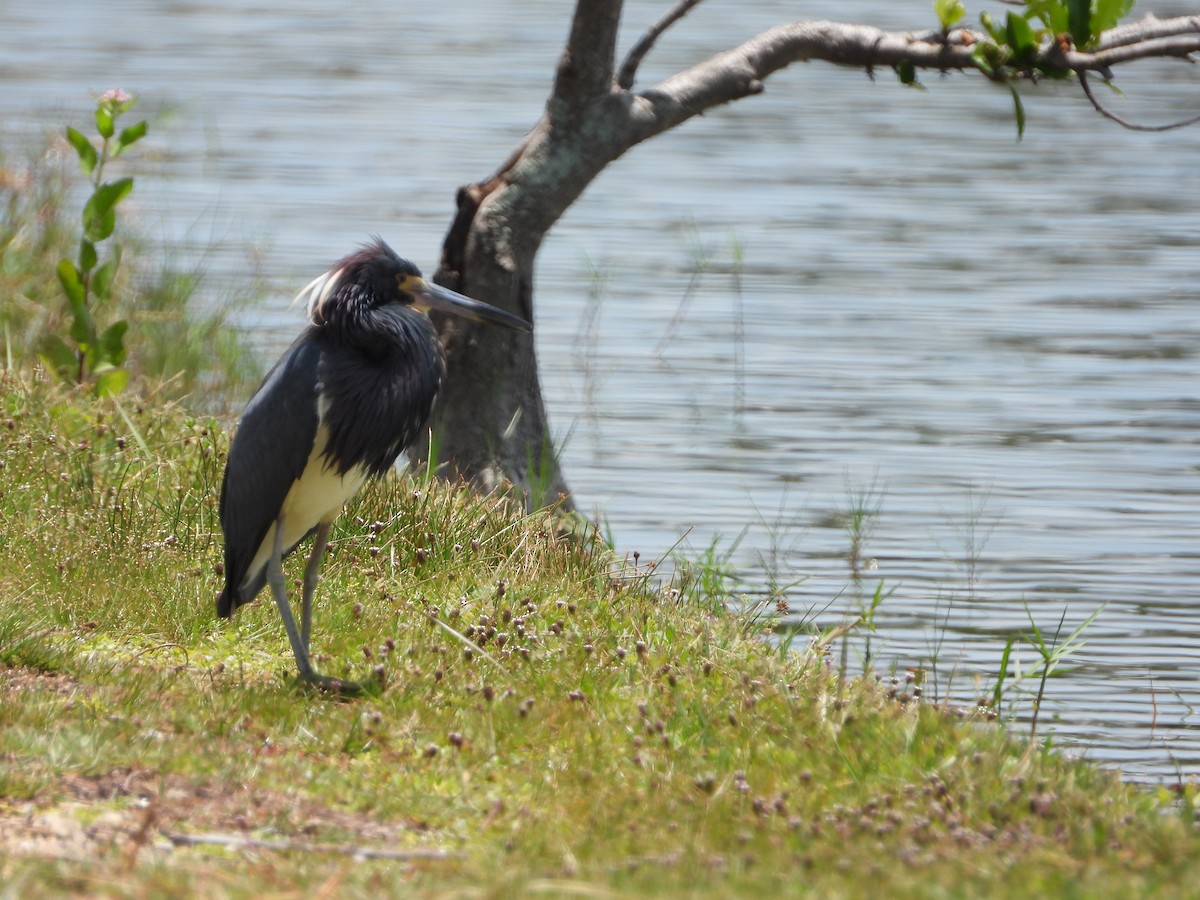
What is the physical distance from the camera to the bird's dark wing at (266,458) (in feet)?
18.1

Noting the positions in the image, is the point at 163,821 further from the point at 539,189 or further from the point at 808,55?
the point at 808,55

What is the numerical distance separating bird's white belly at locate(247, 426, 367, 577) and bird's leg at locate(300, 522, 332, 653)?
0.06m

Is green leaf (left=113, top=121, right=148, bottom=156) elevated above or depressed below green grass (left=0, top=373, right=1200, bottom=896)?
above

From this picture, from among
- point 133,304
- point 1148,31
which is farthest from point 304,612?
point 133,304

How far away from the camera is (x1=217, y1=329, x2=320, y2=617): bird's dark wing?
5512 mm

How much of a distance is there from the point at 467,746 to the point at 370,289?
1685 mm

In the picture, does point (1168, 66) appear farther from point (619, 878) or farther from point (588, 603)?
point (619, 878)

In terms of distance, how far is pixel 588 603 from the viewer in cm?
609

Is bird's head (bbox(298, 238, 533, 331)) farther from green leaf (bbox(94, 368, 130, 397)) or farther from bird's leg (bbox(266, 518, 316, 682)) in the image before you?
green leaf (bbox(94, 368, 130, 397))

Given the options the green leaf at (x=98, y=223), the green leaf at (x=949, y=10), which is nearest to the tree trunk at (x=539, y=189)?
the green leaf at (x=949, y=10)

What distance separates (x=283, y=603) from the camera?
17.8 feet

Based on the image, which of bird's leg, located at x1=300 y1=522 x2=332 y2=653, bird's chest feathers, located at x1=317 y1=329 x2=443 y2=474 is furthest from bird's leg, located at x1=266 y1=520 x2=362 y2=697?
bird's chest feathers, located at x1=317 y1=329 x2=443 y2=474

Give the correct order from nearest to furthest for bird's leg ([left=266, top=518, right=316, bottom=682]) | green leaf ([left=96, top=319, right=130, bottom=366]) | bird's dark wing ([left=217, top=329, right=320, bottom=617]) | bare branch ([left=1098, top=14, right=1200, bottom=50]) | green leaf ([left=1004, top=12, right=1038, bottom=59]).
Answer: bird's leg ([left=266, top=518, right=316, bottom=682])
bird's dark wing ([left=217, top=329, right=320, bottom=617])
green leaf ([left=1004, top=12, right=1038, bottom=59])
bare branch ([left=1098, top=14, right=1200, bottom=50])
green leaf ([left=96, top=319, right=130, bottom=366])

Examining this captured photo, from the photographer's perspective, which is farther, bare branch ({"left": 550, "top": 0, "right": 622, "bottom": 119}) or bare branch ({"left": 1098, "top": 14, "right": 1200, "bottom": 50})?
bare branch ({"left": 550, "top": 0, "right": 622, "bottom": 119})
